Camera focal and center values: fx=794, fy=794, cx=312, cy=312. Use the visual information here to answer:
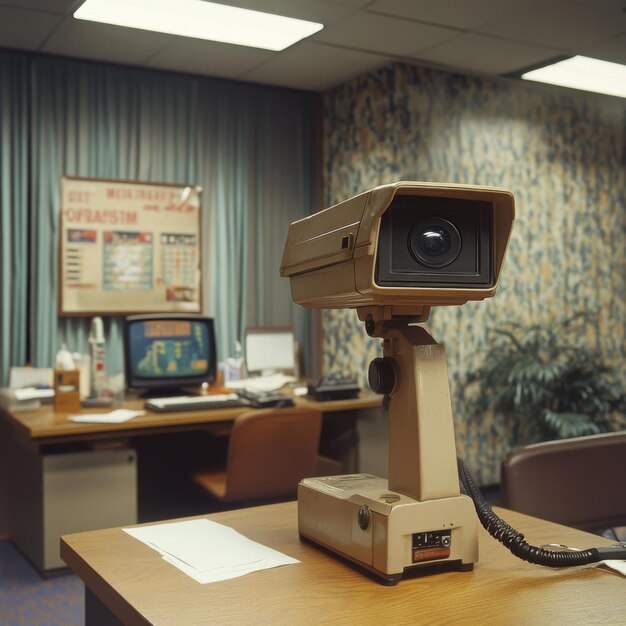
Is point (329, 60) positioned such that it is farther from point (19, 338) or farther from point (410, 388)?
point (410, 388)

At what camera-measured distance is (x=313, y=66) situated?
14.9 ft

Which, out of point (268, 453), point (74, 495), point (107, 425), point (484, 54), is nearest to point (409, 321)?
point (268, 453)

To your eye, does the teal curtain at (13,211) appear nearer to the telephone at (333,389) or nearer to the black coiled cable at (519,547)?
the telephone at (333,389)

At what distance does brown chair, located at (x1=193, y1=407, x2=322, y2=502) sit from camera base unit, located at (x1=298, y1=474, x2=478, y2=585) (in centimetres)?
185

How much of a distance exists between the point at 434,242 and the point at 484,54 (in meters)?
3.42

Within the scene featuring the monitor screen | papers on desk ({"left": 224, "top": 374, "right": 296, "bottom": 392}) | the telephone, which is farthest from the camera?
the monitor screen

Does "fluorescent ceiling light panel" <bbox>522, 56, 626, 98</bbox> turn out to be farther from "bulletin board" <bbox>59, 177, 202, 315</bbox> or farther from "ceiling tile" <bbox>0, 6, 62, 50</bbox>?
"ceiling tile" <bbox>0, 6, 62, 50</bbox>

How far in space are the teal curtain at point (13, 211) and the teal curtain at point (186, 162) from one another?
0.5 inches

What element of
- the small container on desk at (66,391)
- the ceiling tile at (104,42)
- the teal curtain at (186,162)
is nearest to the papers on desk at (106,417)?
the small container on desk at (66,391)

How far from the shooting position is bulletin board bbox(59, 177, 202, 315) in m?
4.34

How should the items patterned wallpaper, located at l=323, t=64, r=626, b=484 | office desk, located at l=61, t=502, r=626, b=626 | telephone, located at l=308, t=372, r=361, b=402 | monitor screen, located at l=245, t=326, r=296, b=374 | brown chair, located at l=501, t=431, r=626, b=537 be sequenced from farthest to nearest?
patterned wallpaper, located at l=323, t=64, r=626, b=484 < monitor screen, located at l=245, t=326, r=296, b=374 < telephone, located at l=308, t=372, r=361, b=402 < brown chair, located at l=501, t=431, r=626, b=537 < office desk, located at l=61, t=502, r=626, b=626

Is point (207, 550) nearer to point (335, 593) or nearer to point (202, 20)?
point (335, 593)

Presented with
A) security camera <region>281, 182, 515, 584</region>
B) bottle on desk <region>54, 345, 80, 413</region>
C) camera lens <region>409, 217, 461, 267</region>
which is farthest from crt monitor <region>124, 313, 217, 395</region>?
camera lens <region>409, 217, 461, 267</region>

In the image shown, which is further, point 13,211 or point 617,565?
point 13,211
